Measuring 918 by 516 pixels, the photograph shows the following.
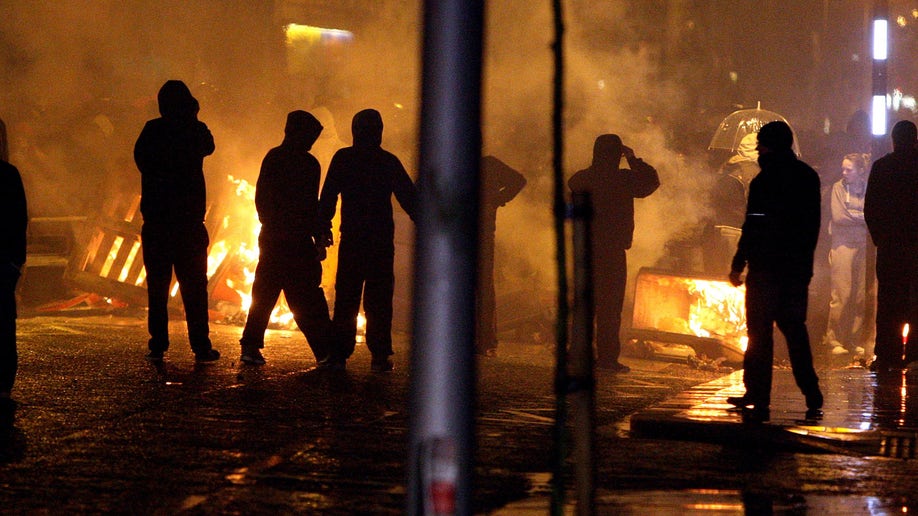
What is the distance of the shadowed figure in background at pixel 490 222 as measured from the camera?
1147 centimetres

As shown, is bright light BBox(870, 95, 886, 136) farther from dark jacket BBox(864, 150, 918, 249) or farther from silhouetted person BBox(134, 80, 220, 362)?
silhouetted person BBox(134, 80, 220, 362)

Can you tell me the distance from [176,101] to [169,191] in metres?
0.60

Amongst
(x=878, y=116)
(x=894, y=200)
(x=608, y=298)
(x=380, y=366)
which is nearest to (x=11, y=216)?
(x=380, y=366)

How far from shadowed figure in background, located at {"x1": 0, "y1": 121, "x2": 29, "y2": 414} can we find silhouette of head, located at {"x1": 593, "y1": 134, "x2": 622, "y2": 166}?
504cm

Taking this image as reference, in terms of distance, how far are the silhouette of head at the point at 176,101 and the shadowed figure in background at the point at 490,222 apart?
347 centimetres

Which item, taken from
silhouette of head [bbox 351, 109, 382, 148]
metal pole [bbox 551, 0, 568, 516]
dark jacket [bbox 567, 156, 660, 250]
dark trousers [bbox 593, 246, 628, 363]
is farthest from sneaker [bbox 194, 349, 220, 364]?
metal pole [bbox 551, 0, 568, 516]

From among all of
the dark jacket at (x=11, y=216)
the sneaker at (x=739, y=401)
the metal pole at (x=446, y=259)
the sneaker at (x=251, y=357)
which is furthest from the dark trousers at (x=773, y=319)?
the metal pole at (x=446, y=259)

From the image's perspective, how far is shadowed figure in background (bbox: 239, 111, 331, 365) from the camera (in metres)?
8.77

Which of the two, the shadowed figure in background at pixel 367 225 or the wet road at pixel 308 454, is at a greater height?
the shadowed figure in background at pixel 367 225

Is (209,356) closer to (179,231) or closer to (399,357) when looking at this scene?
(179,231)

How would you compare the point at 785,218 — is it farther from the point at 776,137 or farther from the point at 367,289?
the point at 367,289

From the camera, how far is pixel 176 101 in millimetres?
8555

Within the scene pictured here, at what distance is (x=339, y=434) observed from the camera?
597 cm

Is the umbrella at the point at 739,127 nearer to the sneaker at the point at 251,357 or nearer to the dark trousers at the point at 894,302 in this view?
the dark trousers at the point at 894,302
